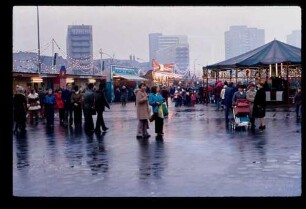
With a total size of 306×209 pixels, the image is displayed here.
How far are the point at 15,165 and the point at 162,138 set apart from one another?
5938mm

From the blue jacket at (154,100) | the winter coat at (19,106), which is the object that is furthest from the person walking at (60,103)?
the blue jacket at (154,100)

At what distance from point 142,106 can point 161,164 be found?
5.59m

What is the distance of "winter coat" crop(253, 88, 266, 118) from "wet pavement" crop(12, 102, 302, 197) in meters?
0.79

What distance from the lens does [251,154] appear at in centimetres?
1162

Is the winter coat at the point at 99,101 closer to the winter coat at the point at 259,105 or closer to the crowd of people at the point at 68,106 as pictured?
the crowd of people at the point at 68,106

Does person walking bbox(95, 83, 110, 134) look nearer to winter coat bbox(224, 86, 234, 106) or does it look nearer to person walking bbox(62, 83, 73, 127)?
person walking bbox(62, 83, 73, 127)

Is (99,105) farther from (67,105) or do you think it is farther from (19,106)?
(67,105)

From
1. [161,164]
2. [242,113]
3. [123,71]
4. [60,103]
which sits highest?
[123,71]

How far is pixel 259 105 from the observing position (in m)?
17.8

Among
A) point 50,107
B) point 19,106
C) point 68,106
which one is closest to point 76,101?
point 50,107
